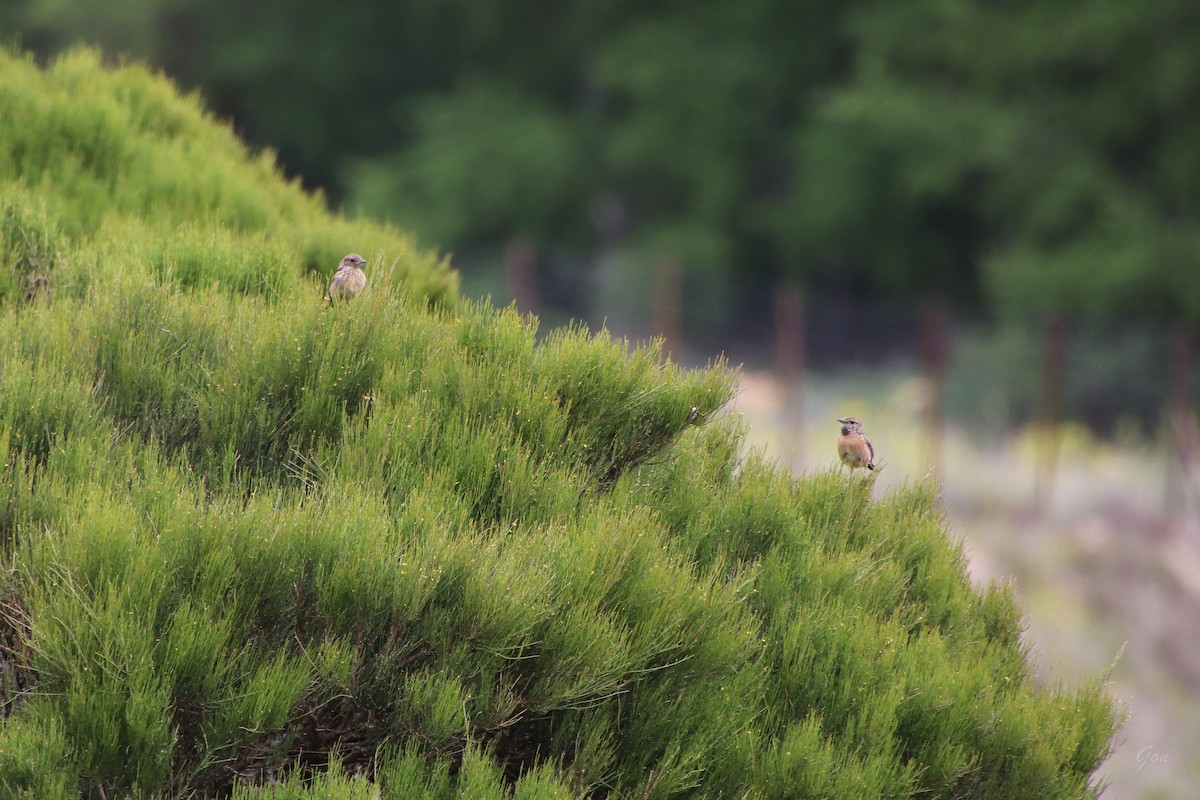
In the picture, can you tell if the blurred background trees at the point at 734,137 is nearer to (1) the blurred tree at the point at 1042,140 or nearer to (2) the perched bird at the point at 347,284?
(1) the blurred tree at the point at 1042,140

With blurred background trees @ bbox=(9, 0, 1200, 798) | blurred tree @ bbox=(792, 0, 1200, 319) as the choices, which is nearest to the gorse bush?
blurred background trees @ bbox=(9, 0, 1200, 798)

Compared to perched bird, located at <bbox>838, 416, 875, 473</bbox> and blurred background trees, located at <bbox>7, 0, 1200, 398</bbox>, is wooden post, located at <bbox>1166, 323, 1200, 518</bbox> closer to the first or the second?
blurred background trees, located at <bbox>7, 0, 1200, 398</bbox>

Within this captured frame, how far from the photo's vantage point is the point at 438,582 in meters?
3.44

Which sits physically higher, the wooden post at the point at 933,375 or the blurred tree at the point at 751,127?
the blurred tree at the point at 751,127

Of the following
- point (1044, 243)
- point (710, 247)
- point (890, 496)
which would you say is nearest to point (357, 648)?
point (890, 496)

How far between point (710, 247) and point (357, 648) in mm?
23783

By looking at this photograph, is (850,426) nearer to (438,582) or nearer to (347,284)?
(347,284)

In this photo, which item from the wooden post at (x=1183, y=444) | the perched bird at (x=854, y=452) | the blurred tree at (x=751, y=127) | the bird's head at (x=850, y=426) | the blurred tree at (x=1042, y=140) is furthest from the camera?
the blurred tree at (x=751, y=127)

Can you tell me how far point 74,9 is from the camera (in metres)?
32.2

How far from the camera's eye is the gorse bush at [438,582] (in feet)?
10.8

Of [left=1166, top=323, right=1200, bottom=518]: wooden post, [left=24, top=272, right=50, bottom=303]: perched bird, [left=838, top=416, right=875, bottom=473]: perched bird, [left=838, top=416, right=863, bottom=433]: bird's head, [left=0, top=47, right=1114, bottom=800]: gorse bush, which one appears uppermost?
[left=1166, top=323, right=1200, bottom=518]: wooden post

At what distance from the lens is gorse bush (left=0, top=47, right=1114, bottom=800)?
3277 millimetres

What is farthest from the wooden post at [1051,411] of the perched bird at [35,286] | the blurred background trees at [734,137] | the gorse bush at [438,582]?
the perched bird at [35,286]

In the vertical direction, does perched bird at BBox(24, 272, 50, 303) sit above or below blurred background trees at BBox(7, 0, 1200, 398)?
below
